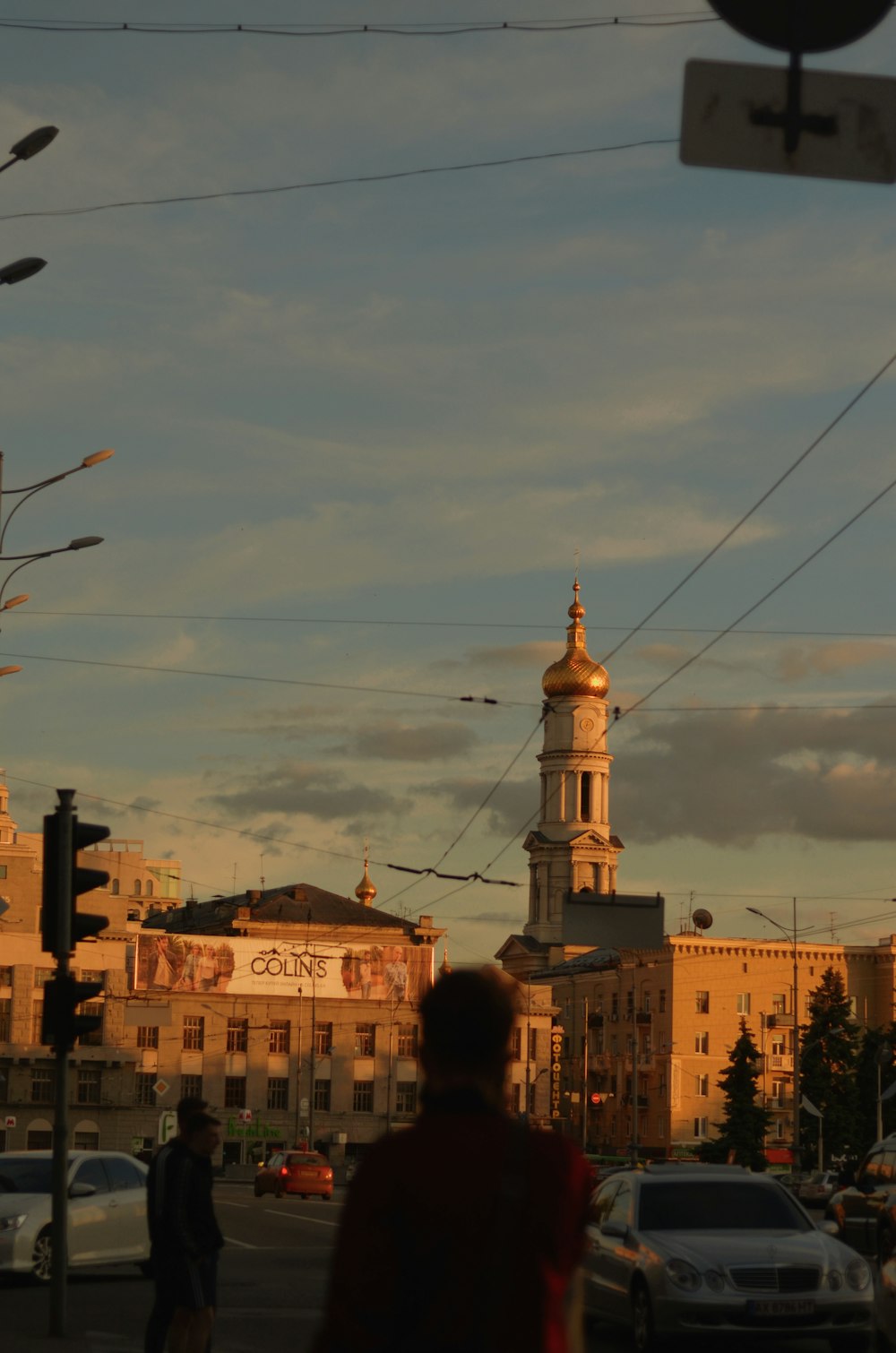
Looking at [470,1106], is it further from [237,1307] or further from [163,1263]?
[237,1307]

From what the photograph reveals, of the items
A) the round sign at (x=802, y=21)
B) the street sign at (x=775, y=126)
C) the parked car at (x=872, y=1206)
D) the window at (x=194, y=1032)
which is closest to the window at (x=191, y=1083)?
the window at (x=194, y=1032)

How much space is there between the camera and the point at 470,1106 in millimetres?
4066

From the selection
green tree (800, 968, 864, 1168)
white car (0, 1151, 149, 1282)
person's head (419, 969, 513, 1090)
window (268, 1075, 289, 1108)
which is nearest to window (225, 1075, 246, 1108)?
window (268, 1075, 289, 1108)

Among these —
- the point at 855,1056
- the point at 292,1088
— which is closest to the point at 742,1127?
the point at 855,1056

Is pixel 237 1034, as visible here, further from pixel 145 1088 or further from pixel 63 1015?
pixel 63 1015

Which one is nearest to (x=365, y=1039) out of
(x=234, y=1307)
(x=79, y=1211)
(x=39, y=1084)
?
(x=39, y=1084)

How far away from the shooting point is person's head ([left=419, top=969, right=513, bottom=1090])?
Answer: 13.6 ft

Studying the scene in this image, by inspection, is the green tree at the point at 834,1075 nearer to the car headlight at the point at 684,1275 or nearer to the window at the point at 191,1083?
the window at the point at 191,1083

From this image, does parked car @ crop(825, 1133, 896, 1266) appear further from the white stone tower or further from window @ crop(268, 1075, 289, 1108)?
the white stone tower

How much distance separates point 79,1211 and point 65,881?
7.46m

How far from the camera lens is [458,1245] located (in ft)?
12.7

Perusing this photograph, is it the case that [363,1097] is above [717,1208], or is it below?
below

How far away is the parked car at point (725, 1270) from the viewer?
14391mm

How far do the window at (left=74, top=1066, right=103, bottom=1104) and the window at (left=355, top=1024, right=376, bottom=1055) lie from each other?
59.6ft
